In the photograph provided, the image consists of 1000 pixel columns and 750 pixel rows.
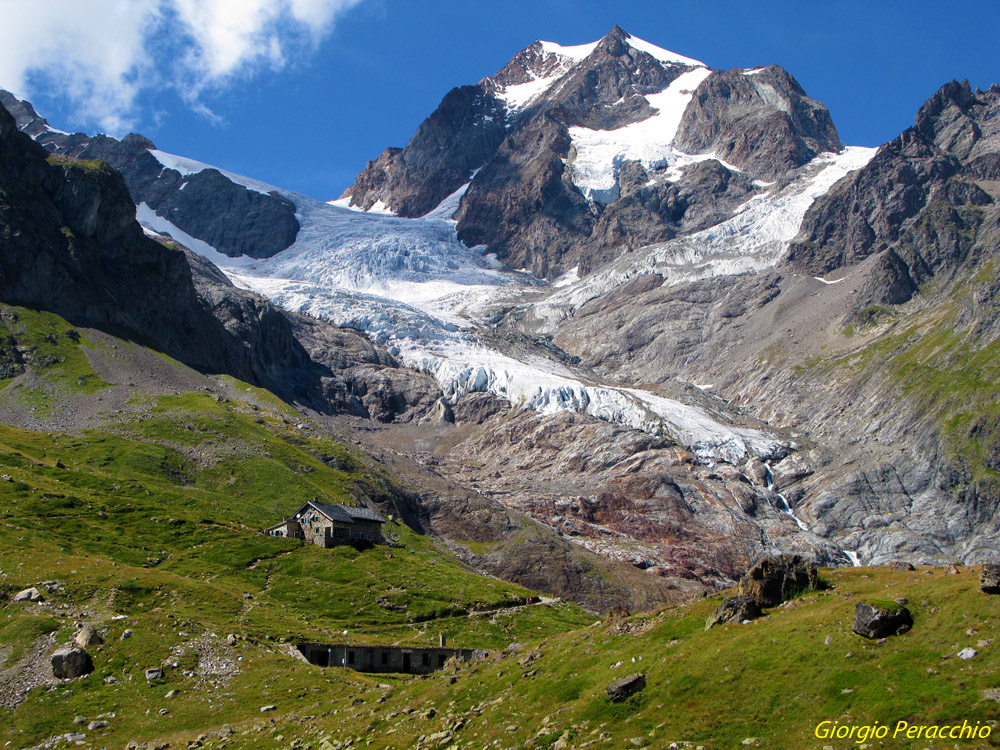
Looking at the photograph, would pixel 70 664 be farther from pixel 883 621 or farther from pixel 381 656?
pixel 883 621

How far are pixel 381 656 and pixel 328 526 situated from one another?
4218 cm

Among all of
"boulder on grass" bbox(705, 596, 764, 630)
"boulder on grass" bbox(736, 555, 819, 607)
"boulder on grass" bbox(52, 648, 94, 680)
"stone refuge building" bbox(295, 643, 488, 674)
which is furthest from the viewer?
"stone refuge building" bbox(295, 643, 488, 674)

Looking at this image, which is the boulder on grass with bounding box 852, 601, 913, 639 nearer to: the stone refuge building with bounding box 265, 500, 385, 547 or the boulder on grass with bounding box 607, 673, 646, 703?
the boulder on grass with bounding box 607, 673, 646, 703

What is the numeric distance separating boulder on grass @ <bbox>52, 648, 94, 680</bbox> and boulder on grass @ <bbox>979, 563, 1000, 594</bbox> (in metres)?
51.2

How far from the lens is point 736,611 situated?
40406 mm

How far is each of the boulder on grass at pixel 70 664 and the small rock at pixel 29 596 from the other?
8.45 metres

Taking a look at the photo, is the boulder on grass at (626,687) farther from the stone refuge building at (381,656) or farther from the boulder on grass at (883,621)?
the stone refuge building at (381,656)

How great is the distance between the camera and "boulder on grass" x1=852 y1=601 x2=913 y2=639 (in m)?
33.6

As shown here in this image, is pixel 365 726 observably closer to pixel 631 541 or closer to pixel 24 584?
pixel 24 584

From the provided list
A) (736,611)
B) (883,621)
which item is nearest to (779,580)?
(736,611)

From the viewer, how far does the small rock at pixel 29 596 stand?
6147cm

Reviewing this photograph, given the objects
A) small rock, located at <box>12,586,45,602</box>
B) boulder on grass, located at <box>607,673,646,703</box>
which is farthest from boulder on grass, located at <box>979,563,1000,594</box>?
small rock, located at <box>12,586,45,602</box>

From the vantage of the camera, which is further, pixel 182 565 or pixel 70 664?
pixel 182 565

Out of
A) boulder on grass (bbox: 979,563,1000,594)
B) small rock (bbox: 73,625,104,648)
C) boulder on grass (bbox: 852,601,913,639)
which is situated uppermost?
small rock (bbox: 73,625,104,648)
